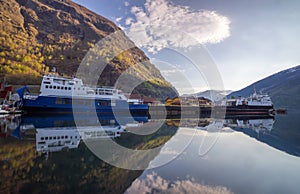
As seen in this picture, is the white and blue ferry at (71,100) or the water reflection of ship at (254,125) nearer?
the water reflection of ship at (254,125)

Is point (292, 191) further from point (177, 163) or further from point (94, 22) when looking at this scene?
point (94, 22)

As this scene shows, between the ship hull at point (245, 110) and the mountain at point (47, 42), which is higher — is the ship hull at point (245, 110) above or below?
below

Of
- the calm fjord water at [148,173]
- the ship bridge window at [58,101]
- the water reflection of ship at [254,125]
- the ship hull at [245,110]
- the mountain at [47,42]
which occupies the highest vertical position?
the mountain at [47,42]

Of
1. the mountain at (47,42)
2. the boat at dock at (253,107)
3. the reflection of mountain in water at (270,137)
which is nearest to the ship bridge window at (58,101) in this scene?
the reflection of mountain in water at (270,137)

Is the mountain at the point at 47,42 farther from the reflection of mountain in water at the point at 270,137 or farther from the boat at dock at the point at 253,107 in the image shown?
the reflection of mountain in water at the point at 270,137

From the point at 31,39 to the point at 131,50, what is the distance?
67.8 metres

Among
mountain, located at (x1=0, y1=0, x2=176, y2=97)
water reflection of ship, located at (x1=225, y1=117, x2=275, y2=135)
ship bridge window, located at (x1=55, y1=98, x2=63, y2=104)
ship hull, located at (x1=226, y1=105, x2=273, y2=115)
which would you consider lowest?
water reflection of ship, located at (x1=225, y1=117, x2=275, y2=135)

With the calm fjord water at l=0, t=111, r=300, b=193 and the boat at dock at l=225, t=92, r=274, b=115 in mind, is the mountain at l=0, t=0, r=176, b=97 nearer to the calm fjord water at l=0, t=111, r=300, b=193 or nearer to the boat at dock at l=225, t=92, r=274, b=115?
the boat at dock at l=225, t=92, r=274, b=115

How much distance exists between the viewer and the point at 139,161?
749 centimetres

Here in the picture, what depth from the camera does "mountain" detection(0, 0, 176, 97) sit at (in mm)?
73312

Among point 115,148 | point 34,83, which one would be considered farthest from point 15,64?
point 115,148

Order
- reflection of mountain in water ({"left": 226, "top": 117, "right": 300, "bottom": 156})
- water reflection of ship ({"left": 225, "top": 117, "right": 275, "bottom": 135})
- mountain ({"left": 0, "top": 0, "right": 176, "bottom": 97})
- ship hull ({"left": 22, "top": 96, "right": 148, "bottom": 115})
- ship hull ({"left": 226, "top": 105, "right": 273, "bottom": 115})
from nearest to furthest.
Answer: reflection of mountain in water ({"left": 226, "top": 117, "right": 300, "bottom": 156}) → water reflection of ship ({"left": 225, "top": 117, "right": 275, "bottom": 135}) → ship hull ({"left": 22, "top": 96, "right": 148, "bottom": 115}) → ship hull ({"left": 226, "top": 105, "right": 273, "bottom": 115}) → mountain ({"left": 0, "top": 0, "right": 176, "bottom": 97})

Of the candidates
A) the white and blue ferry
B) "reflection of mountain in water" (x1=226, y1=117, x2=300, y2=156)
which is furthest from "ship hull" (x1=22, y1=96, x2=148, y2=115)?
"reflection of mountain in water" (x1=226, y1=117, x2=300, y2=156)

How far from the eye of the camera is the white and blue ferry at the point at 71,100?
31.7 meters
